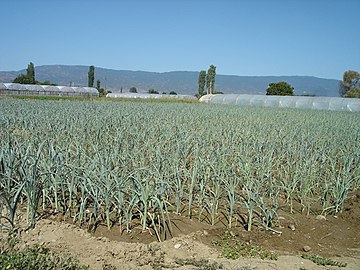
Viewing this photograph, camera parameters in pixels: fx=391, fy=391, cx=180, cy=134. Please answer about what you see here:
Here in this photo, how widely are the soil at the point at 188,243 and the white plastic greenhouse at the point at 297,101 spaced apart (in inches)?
1072

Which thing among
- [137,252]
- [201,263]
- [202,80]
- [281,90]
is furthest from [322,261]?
[202,80]

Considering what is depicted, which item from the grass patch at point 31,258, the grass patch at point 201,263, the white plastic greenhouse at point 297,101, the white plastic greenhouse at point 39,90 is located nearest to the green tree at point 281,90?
the white plastic greenhouse at point 297,101

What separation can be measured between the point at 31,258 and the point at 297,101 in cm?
3189

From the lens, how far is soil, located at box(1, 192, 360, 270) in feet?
10.5

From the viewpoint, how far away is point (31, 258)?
2932 millimetres

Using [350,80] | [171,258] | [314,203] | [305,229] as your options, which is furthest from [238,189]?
[350,80]

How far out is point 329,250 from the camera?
12.2ft

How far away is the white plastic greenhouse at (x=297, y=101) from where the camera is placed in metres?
29.5

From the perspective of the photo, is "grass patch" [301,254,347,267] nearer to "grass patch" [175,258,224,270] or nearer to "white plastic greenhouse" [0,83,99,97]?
"grass patch" [175,258,224,270]

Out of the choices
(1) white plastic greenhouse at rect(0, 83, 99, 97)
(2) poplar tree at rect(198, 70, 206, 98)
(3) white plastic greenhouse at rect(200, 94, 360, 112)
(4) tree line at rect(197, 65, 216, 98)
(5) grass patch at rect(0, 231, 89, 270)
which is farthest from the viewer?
(2) poplar tree at rect(198, 70, 206, 98)

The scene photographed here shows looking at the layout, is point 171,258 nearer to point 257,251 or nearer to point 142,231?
point 142,231

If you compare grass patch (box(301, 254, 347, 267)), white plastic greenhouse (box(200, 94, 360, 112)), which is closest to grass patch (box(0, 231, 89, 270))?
grass patch (box(301, 254, 347, 267))

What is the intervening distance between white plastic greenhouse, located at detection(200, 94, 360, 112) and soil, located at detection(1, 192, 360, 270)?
27238 millimetres

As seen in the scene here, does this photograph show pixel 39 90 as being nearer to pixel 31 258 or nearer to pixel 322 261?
pixel 31 258
